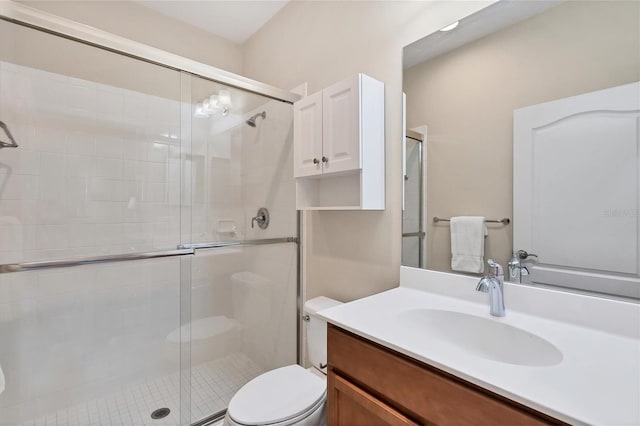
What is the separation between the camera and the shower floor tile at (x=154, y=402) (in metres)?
1.61

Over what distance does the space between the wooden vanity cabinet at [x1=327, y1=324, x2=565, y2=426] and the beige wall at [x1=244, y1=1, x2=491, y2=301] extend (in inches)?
22.5

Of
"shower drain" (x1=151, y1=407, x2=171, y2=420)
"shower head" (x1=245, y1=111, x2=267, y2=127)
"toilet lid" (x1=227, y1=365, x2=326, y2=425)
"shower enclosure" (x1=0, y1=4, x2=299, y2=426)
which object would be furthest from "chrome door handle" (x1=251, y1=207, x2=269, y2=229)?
"shower drain" (x1=151, y1=407, x2=171, y2=420)

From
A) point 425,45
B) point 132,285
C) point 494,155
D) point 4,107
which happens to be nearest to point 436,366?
point 494,155

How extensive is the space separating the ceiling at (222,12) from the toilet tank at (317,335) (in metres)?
2.05

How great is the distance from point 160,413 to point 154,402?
8 centimetres

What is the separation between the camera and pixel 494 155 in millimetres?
1102

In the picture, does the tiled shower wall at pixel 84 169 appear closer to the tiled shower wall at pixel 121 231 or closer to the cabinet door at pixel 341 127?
the tiled shower wall at pixel 121 231

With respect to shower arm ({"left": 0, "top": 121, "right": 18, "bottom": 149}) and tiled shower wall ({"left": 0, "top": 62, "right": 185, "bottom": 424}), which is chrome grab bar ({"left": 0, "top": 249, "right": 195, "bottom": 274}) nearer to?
tiled shower wall ({"left": 0, "top": 62, "right": 185, "bottom": 424})

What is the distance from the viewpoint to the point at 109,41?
1324 mm

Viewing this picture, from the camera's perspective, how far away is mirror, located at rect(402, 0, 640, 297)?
858 millimetres

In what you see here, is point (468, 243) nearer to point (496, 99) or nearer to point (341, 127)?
point (496, 99)

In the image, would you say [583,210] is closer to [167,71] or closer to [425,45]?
[425,45]

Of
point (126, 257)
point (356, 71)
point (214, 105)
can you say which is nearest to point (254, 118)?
point (214, 105)

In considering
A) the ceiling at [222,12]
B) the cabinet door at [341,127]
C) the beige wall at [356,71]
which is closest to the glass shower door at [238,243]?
the beige wall at [356,71]
